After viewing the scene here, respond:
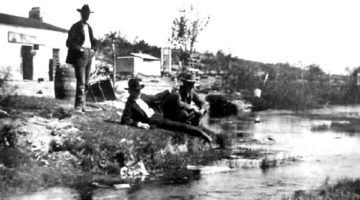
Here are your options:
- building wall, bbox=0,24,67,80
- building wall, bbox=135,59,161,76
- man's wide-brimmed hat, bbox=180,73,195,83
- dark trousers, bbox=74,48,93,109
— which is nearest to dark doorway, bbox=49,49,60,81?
Answer: building wall, bbox=0,24,67,80

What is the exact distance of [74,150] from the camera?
9867mm

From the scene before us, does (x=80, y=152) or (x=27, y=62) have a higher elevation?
(x=27, y=62)

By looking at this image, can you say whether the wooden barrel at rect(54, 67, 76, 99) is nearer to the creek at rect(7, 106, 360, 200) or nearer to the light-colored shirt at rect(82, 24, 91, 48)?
the light-colored shirt at rect(82, 24, 91, 48)

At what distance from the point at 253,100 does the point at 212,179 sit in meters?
28.9

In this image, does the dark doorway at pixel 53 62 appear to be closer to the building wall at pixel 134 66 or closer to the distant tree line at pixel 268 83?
the distant tree line at pixel 268 83

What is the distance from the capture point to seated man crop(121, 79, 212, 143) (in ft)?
37.4

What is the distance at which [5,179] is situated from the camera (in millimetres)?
8094

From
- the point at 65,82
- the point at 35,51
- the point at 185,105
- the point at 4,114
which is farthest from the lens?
the point at 35,51

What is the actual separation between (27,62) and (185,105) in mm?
24195

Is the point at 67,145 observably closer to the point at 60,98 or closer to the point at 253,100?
the point at 60,98

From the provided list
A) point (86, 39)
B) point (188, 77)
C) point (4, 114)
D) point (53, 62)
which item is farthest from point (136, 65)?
point (4, 114)

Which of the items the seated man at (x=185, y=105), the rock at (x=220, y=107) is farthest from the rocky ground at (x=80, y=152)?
the rock at (x=220, y=107)

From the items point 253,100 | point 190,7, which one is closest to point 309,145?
point 253,100

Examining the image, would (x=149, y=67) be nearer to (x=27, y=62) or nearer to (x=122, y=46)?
(x=122, y=46)
